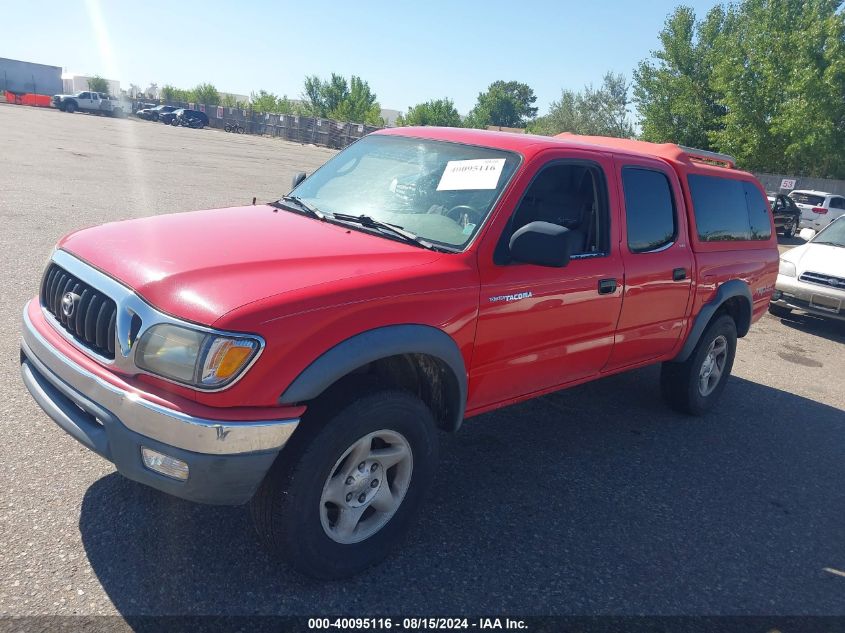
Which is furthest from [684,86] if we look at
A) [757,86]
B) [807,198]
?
[807,198]

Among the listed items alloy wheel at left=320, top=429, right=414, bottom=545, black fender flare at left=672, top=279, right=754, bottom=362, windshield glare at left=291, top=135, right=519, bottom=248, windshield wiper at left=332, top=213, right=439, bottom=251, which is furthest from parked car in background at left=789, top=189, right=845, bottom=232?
alloy wheel at left=320, top=429, right=414, bottom=545

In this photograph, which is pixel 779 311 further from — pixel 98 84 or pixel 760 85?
pixel 98 84

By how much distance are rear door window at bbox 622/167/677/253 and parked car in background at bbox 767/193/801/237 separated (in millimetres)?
16625

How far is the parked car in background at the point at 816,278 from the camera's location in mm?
8867

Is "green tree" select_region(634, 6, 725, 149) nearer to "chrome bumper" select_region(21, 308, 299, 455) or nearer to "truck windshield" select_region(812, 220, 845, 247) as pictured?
"truck windshield" select_region(812, 220, 845, 247)

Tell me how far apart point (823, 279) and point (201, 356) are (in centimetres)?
897

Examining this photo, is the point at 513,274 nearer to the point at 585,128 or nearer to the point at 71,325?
the point at 71,325

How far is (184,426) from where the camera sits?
2.42 metres

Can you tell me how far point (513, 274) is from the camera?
3.43 meters

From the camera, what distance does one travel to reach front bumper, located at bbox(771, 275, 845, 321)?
8805 millimetres

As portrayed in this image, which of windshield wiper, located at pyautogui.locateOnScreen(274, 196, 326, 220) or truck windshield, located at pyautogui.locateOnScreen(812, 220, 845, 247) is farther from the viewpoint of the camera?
truck windshield, located at pyautogui.locateOnScreen(812, 220, 845, 247)

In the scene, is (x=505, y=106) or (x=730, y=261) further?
(x=505, y=106)

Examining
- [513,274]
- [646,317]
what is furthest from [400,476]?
[646,317]

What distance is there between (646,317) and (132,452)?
326cm
